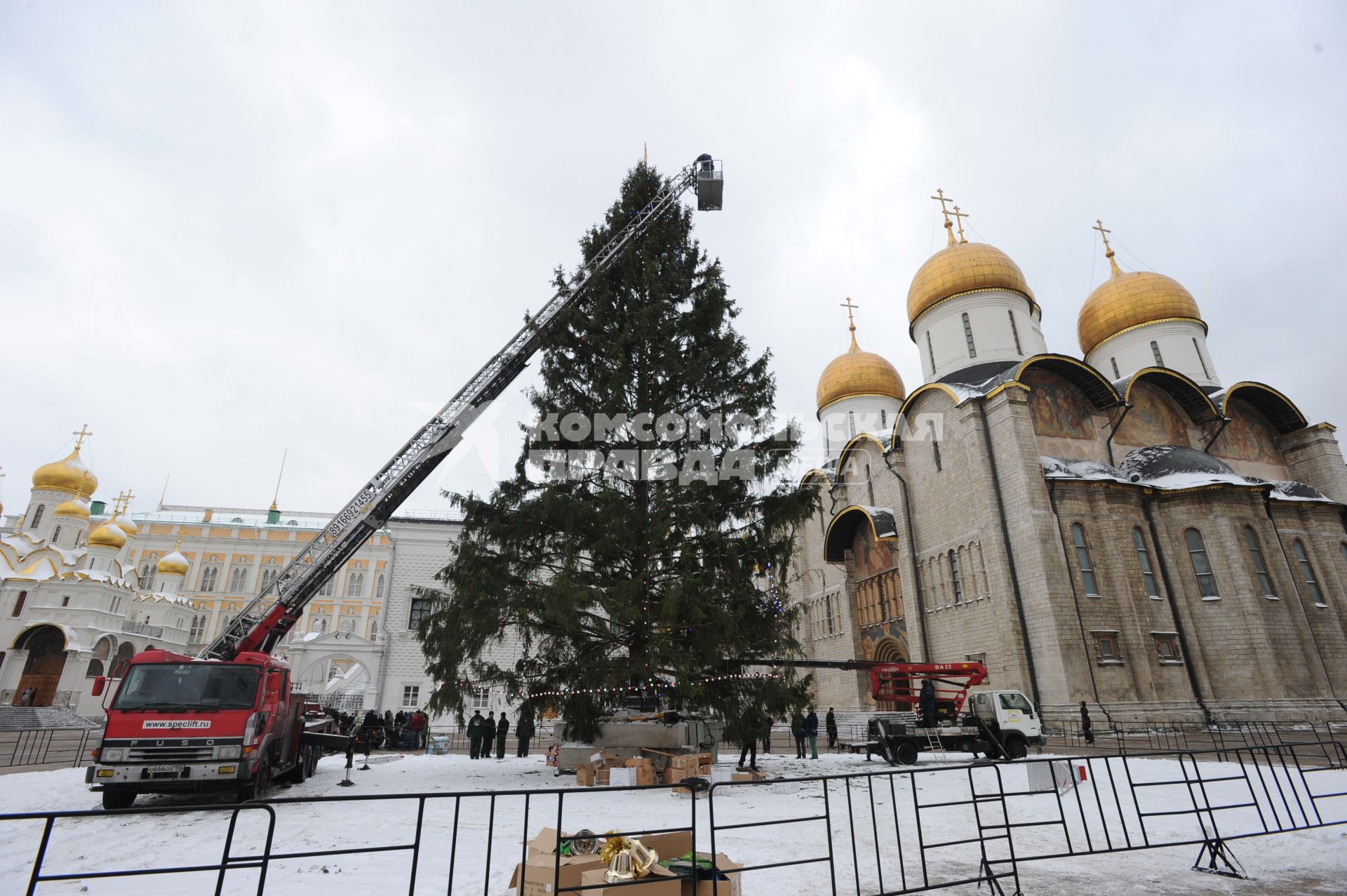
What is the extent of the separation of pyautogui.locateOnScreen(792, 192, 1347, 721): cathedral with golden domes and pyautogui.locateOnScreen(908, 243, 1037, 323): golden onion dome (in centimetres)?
8

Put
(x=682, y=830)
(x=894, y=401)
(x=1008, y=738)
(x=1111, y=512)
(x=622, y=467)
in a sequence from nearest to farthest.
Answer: (x=682, y=830)
(x=622, y=467)
(x=1008, y=738)
(x=1111, y=512)
(x=894, y=401)

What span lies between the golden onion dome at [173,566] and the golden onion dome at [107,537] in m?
3.87

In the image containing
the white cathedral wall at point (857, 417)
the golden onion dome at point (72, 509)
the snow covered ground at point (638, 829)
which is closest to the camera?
the snow covered ground at point (638, 829)

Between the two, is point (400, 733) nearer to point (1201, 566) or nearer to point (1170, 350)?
point (1201, 566)

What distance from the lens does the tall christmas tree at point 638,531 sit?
11906 mm

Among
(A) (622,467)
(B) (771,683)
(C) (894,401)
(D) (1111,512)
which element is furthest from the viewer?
(C) (894,401)

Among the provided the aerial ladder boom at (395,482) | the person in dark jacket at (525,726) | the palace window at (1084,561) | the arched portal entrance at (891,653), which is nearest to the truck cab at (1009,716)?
the palace window at (1084,561)

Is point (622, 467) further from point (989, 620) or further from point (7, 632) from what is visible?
point (7, 632)

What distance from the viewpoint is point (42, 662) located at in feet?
125

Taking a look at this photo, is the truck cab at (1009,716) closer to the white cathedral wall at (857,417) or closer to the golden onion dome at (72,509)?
the white cathedral wall at (857,417)

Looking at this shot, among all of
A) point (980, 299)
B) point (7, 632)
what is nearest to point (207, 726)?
point (980, 299)

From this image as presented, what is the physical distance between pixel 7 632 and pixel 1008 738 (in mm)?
47784

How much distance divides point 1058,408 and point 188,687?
81.4 feet

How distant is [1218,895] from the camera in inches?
217
